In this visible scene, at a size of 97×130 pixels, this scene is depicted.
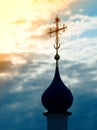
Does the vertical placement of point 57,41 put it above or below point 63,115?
above

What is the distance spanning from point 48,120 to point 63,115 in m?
1.22

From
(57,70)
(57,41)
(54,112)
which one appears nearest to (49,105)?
(54,112)

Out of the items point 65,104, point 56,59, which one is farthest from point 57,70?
point 65,104

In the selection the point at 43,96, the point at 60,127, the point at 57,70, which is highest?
the point at 57,70

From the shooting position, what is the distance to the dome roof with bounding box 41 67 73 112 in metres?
29.6

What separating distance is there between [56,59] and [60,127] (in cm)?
545

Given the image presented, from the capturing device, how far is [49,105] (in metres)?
29.7

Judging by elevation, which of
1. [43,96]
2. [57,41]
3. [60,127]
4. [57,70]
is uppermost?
[57,41]

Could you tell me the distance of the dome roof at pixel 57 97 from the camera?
29.6 m

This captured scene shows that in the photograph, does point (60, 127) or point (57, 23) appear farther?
point (57, 23)

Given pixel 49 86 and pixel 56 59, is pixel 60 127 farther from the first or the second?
pixel 56 59

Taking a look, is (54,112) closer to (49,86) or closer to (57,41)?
(49,86)

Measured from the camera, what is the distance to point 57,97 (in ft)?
97.0

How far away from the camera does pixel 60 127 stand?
29.4 meters
